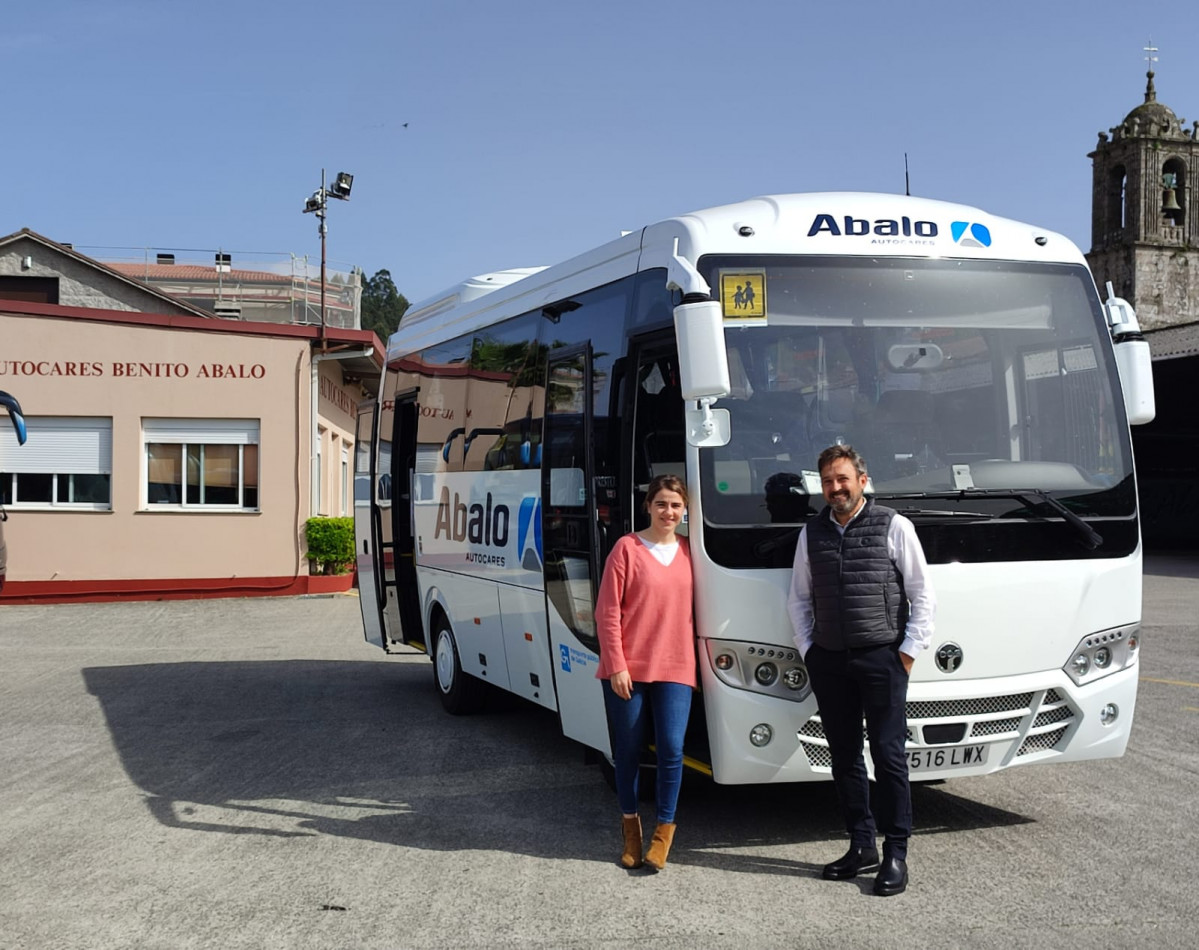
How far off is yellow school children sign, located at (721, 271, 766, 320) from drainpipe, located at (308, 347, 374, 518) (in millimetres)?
18291

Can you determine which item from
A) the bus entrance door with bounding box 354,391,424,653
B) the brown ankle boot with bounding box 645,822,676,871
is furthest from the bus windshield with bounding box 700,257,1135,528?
the bus entrance door with bounding box 354,391,424,653

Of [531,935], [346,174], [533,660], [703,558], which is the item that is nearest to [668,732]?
[703,558]

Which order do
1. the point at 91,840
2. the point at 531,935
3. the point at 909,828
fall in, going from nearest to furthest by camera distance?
1. the point at 531,935
2. the point at 909,828
3. the point at 91,840

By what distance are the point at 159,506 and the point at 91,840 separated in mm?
17363

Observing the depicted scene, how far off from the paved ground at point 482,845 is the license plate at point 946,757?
0.43 meters

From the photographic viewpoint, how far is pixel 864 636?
584cm

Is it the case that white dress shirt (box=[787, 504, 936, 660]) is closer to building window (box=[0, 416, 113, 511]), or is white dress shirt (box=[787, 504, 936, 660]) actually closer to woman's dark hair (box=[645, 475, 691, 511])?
woman's dark hair (box=[645, 475, 691, 511])

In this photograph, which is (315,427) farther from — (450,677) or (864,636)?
(864,636)

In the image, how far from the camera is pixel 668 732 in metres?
6.19

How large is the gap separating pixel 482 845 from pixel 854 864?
1856 millimetres

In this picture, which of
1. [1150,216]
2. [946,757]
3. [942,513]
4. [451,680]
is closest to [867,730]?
[946,757]

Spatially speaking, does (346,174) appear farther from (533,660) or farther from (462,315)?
(533,660)

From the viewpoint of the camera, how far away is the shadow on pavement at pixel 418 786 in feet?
22.5

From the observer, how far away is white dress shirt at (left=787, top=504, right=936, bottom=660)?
5.88 m
